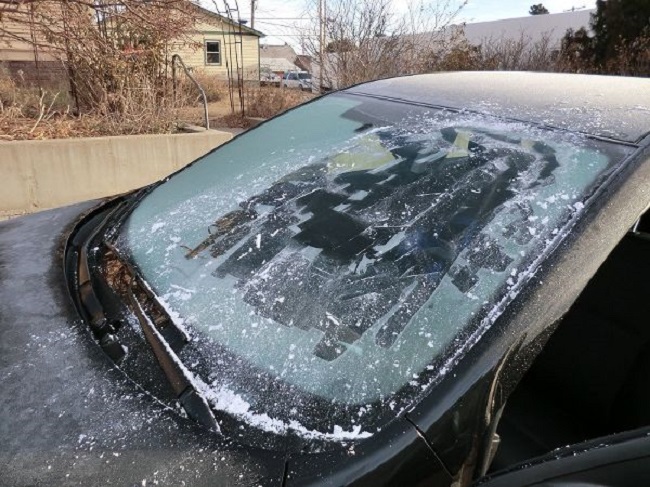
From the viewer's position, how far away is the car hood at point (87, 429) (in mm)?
974

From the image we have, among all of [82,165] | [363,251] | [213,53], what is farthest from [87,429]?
[213,53]

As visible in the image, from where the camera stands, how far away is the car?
1.02 metres

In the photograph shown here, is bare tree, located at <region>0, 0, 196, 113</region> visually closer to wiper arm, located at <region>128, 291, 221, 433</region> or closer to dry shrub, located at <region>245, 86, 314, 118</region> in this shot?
dry shrub, located at <region>245, 86, 314, 118</region>

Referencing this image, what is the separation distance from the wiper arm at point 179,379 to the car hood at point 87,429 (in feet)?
0.10

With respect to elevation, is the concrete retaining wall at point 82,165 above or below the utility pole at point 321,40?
below

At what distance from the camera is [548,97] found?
1706mm

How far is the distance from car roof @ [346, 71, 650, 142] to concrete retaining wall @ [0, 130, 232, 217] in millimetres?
4244

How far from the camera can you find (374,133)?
6.23 feet

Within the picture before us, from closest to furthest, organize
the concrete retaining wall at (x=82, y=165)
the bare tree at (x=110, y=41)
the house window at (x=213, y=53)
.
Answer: the concrete retaining wall at (x=82, y=165), the bare tree at (x=110, y=41), the house window at (x=213, y=53)

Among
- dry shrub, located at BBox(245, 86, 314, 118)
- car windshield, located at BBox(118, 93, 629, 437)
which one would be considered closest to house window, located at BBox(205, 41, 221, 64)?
dry shrub, located at BBox(245, 86, 314, 118)

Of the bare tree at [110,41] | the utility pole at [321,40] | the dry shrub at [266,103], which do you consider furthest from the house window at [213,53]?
the bare tree at [110,41]

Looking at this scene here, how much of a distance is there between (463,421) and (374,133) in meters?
1.14

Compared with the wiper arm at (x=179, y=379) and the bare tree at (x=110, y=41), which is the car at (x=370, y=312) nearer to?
the wiper arm at (x=179, y=379)

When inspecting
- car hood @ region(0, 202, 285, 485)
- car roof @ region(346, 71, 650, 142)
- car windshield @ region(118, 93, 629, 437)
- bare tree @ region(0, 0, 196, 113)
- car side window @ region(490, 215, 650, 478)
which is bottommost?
car side window @ region(490, 215, 650, 478)
